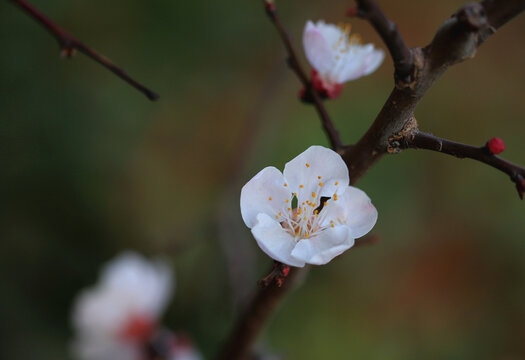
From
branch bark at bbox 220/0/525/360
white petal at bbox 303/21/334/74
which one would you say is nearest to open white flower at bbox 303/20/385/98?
white petal at bbox 303/21/334/74

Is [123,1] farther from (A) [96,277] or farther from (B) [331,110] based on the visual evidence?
(A) [96,277]

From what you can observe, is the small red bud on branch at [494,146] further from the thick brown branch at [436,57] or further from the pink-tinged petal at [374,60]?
the pink-tinged petal at [374,60]

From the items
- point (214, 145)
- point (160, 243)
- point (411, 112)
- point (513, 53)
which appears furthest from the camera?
point (513, 53)

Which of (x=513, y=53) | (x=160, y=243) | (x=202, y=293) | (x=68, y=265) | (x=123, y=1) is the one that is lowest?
(x=513, y=53)

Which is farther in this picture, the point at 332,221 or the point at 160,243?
the point at 160,243

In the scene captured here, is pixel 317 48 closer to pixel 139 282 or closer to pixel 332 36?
pixel 332 36

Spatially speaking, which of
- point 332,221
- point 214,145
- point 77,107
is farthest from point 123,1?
point 332,221

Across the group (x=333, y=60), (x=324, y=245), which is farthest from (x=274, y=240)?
(x=333, y=60)

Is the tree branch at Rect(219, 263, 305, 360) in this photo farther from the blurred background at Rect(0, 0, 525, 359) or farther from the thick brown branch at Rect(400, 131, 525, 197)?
the blurred background at Rect(0, 0, 525, 359)
